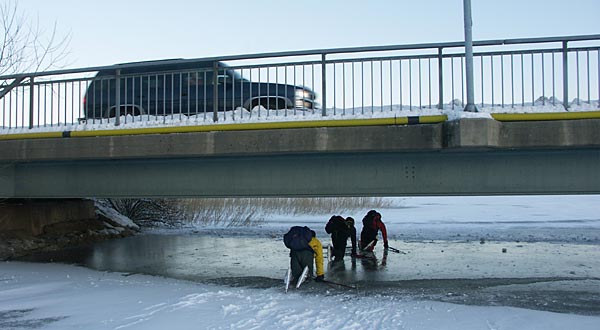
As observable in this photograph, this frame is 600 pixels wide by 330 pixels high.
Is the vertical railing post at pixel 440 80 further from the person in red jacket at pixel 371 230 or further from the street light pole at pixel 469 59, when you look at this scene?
the person in red jacket at pixel 371 230

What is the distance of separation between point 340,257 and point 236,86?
4.92 meters

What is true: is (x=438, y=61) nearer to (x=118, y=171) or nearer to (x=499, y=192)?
(x=499, y=192)

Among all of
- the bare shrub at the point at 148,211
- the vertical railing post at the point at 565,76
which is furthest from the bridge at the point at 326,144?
the bare shrub at the point at 148,211

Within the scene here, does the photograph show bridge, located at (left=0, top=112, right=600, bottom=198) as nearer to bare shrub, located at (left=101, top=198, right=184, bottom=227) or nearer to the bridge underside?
the bridge underside

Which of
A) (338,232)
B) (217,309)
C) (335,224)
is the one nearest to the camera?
(217,309)

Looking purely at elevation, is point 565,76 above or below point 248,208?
above

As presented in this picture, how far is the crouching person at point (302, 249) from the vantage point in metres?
9.52

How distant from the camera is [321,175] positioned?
32.3 feet

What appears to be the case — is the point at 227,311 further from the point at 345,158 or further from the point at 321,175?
the point at 345,158

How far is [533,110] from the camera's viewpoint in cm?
843

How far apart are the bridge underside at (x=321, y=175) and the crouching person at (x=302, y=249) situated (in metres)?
0.78

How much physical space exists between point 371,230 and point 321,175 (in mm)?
5037

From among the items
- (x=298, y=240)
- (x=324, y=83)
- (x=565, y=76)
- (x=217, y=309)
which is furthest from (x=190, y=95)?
(x=565, y=76)

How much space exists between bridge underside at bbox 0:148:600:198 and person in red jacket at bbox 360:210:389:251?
4484 mm
